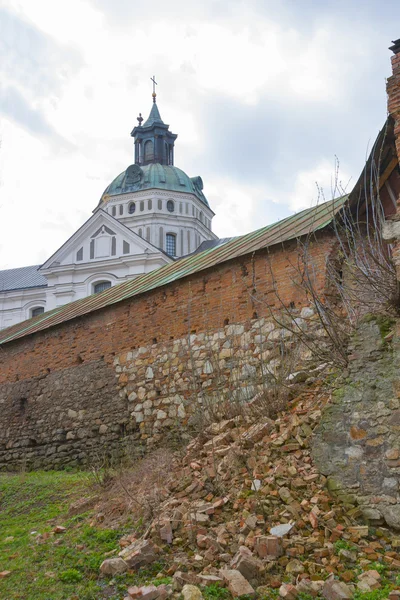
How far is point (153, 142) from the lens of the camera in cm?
4191

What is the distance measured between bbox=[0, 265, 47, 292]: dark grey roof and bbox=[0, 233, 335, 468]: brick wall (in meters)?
21.5

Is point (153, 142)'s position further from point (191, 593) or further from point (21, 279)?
point (191, 593)

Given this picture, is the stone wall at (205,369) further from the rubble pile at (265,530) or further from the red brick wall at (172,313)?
the rubble pile at (265,530)

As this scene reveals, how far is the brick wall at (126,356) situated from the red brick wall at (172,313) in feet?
0.06

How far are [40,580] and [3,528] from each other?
2.33 m

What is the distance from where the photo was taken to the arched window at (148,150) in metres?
41.1

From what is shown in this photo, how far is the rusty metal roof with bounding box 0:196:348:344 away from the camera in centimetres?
934

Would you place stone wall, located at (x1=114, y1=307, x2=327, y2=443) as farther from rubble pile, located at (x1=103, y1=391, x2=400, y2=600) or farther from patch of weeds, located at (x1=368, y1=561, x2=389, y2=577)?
patch of weeds, located at (x1=368, y1=561, x2=389, y2=577)

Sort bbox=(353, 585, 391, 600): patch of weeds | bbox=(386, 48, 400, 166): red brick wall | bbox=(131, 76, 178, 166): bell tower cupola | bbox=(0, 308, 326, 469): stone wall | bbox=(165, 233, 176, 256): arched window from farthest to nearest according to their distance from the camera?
bbox=(131, 76, 178, 166): bell tower cupola → bbox=(165, 233, 176, 256): arched window → bbox=(0, 308, 326, 469): stone wall → bbox=(386, 48, 400, 166): red brick wall → bbox=(353, 585, 391, 600): patch of weeds

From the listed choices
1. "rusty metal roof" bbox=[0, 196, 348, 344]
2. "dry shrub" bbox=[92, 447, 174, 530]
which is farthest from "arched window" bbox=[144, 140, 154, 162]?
"dry shrub" bbox=[92, 447, 174, 530]

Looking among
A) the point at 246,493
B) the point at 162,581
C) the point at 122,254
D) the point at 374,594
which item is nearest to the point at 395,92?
the point at 246,493

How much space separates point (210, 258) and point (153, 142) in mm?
32394

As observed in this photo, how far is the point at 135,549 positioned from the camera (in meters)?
5.47

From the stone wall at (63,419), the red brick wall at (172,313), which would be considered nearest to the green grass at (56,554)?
the stone wall at (63,419)
